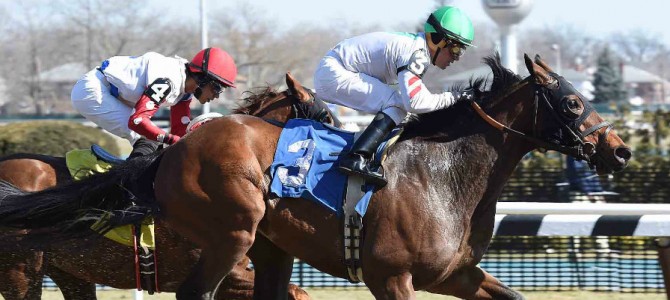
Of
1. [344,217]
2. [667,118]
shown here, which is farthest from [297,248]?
[667,118]

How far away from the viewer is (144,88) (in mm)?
5648

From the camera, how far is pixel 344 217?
4.87 meters

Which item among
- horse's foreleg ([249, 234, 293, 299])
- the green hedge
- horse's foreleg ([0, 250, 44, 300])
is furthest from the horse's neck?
the green hedge

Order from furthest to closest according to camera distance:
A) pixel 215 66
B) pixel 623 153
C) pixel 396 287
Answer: pixel 215 66, pixel 623 153, pixel 396 287

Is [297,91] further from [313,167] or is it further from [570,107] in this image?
[570,107]

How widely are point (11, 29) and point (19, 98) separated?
154 inches

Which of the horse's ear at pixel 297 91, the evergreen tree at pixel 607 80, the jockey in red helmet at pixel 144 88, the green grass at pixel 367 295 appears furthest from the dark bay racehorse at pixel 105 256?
the evergreen tree at pixel 607 80

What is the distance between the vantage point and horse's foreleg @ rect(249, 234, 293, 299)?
530 centimetres

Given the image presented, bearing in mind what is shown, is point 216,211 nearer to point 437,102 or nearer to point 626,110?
point 437,102

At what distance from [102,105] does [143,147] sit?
36 cm

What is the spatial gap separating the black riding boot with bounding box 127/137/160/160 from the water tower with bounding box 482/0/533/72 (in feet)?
66.3

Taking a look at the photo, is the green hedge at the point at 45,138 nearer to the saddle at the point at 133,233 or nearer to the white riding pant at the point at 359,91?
the saddle at the point at 133,233

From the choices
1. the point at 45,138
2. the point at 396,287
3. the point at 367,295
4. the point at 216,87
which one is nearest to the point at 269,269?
the point at 396,287

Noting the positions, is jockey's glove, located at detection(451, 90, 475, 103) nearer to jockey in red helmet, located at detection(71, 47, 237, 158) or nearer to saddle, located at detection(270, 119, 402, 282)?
saddle, located at detection(270, 119, 402, 282)
